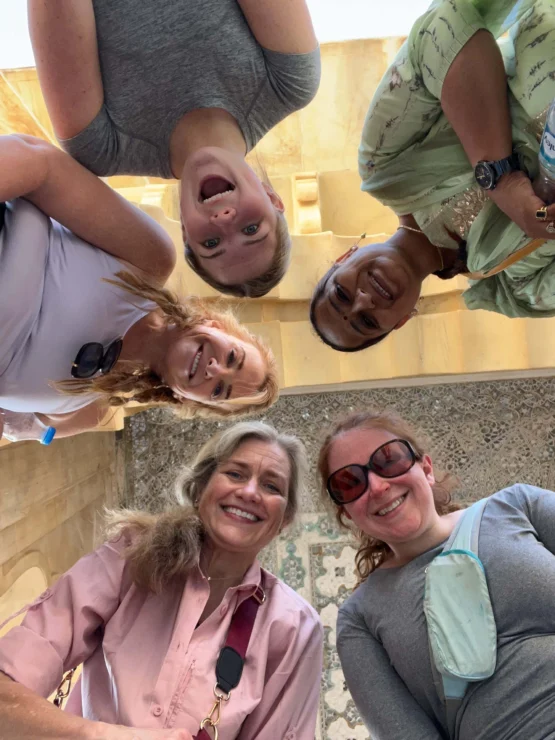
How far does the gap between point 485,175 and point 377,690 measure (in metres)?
1.09

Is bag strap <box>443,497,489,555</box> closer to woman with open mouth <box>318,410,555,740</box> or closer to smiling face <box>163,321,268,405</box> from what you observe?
woman with open mouth <box>318,410,555,740</box>

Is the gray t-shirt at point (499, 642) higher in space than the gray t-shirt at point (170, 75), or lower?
lower

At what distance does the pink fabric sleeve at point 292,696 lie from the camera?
132cm

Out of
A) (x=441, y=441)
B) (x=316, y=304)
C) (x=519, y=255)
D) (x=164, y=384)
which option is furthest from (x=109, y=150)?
(x=441, y=441)

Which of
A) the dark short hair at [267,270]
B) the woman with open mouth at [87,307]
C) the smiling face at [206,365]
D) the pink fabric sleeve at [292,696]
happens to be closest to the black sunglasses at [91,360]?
the woman with open mouth at [87,307]

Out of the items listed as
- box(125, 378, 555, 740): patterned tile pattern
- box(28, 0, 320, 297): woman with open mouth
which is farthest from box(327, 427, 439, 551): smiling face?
box(125, 378, 555, 740): patterned tile pattern

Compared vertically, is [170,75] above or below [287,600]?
above

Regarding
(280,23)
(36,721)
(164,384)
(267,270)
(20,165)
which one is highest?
(280,23)

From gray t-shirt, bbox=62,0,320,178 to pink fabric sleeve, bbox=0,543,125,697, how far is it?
0.92 m

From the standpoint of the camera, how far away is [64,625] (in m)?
1.33

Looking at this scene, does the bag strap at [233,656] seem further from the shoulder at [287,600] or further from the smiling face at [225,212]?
the smiling face at [225,212]

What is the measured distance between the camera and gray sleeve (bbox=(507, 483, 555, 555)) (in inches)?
54.0

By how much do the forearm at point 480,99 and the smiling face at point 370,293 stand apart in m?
0.40

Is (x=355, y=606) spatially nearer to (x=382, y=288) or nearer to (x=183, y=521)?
(x=183, y=521)
